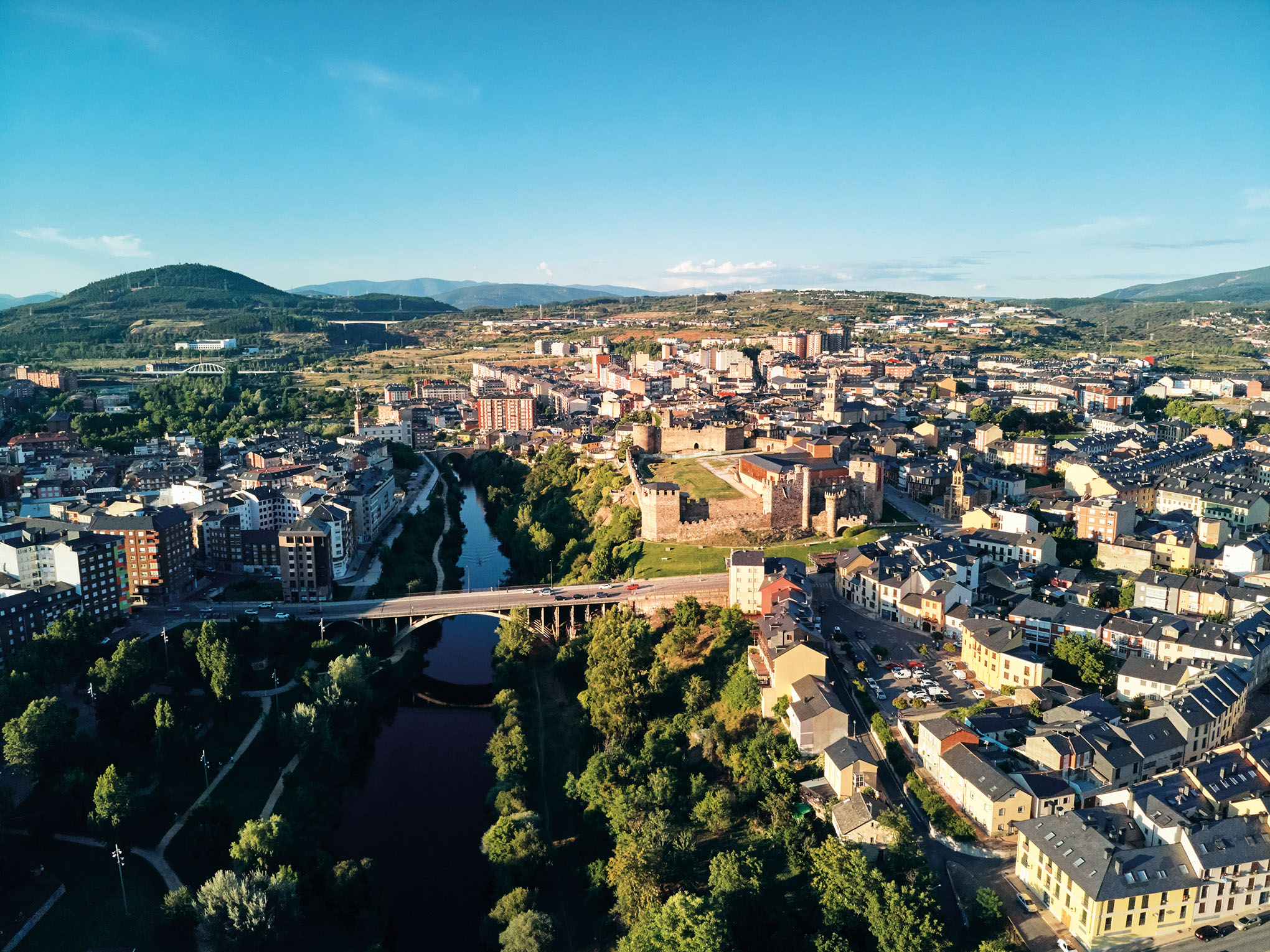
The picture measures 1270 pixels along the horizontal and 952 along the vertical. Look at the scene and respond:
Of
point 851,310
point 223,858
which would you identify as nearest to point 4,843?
point 223,858

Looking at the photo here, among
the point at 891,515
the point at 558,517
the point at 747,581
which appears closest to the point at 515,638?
the point at 747,581

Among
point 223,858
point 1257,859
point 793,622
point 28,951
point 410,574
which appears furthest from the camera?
point 410,574

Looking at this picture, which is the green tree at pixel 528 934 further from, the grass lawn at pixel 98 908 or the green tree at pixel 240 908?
the grass lawn at pixel 98 908

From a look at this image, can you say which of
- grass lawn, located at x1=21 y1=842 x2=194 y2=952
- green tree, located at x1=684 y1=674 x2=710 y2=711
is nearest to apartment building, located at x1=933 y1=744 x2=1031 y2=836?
green tree, located at x1=684 y1=674 x2=710 y2=711

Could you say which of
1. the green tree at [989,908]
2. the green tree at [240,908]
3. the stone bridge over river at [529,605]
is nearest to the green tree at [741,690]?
the stone bridge over river at [529,605]

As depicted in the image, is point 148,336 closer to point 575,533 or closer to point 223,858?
point 575,533

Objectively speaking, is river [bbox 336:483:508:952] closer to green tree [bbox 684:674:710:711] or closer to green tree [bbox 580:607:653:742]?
green tree [bbox 580:607:653:742]
